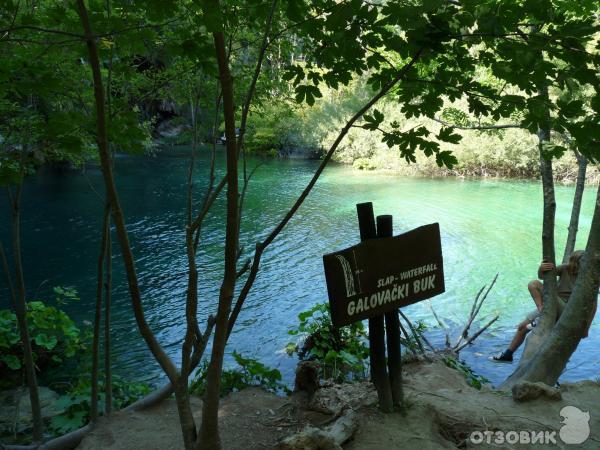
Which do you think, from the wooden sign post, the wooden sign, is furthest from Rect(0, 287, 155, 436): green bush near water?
the wooden sign

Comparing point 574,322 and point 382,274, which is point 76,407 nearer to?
point 382,274

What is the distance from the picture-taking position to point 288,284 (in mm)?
10734

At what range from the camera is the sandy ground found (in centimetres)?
299

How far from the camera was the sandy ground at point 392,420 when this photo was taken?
299cm

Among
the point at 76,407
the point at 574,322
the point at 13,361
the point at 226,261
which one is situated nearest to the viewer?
the point at 226,261

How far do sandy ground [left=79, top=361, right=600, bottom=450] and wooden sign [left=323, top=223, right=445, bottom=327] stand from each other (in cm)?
72

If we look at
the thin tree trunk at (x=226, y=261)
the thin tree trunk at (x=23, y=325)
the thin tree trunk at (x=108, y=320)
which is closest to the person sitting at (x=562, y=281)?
the thin tree trunk at (x=226, y=261)

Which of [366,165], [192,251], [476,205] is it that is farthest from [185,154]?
[192,251]

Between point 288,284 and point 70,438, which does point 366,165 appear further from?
point 70,438

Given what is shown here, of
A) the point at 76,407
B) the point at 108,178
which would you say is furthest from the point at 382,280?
the point at 76,407

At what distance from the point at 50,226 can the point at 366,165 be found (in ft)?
62.3

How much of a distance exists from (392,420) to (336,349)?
2893 millimetres

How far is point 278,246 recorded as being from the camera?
13.7 metres

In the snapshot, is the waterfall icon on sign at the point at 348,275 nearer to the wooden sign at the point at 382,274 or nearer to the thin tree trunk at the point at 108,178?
the wooden sign at the point at 382,274
